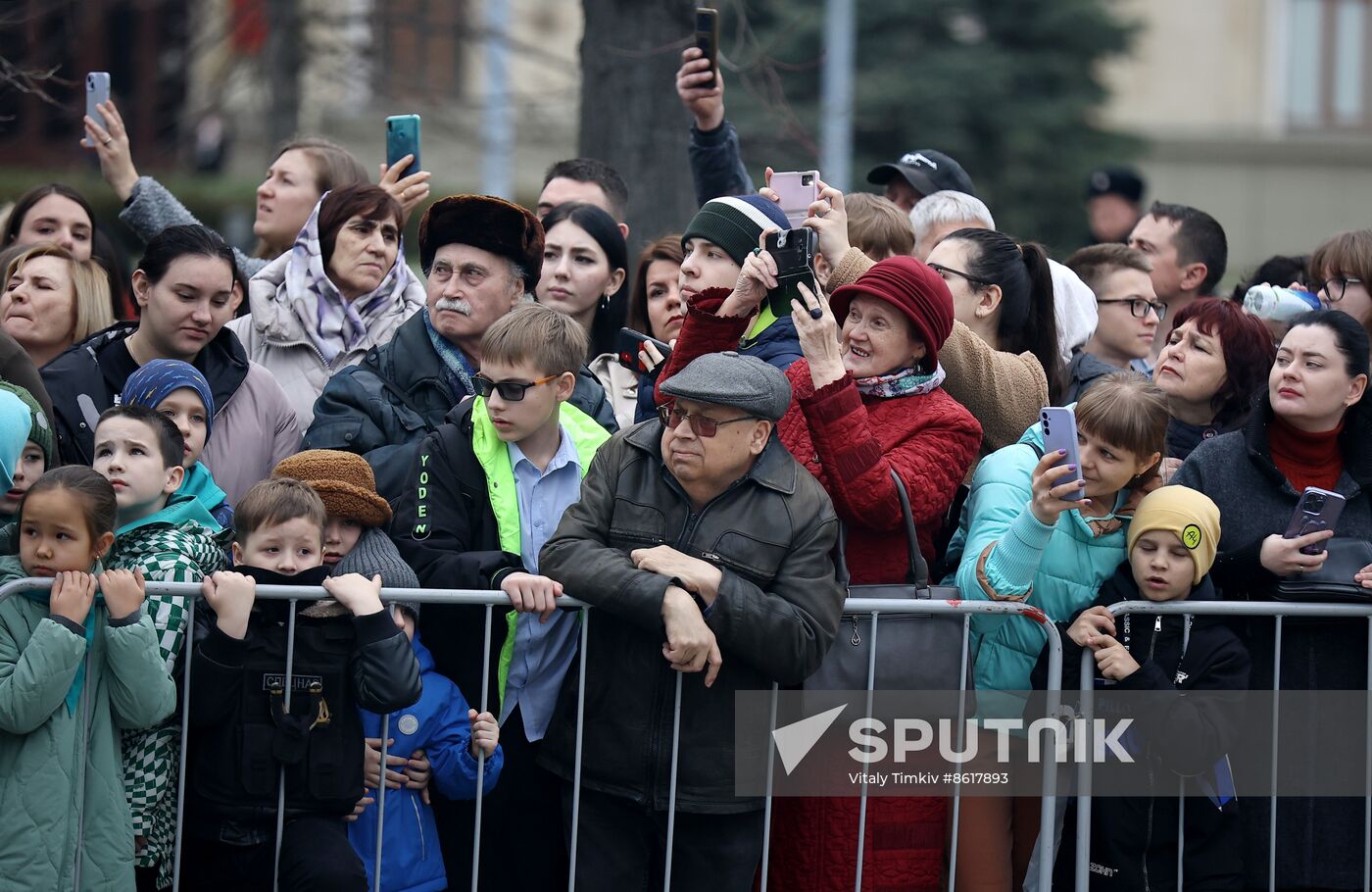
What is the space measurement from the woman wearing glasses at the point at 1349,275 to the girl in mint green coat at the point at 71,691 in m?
4.07

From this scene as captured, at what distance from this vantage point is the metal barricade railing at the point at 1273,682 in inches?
185

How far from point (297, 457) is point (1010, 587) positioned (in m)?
2.01

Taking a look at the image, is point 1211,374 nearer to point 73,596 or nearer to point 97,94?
point 73,596

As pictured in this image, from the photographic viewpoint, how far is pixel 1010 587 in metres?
4.63

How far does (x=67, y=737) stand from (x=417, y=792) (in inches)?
36.4

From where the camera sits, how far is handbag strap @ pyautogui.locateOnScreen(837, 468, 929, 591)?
182 inches

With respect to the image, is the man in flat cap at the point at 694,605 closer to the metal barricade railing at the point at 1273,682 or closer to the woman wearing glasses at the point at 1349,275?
the metal barricade railing at the point at 1273,682

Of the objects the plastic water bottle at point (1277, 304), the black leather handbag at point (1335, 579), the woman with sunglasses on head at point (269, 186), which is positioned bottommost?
the black leather handbag at point (1335, 579)

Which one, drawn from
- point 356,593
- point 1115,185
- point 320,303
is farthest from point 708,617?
point 1115,185

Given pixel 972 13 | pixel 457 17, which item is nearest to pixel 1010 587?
pixel 457 17

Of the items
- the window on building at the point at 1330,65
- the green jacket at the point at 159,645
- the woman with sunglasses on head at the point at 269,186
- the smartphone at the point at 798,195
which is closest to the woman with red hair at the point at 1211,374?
the smartphone at the point at 798,195

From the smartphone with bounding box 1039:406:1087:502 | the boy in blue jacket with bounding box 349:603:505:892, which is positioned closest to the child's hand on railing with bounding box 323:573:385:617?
the boy in blue jacket with bounding box 349:603:505:892

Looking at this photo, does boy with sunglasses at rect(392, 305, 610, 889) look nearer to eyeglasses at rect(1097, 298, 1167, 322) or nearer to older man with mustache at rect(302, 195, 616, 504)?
older man with mustache at rect(302, 195, 616, 504)

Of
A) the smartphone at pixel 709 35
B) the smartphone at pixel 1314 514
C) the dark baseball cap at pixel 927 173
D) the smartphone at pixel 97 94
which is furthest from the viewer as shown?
the dark baseball cap at pixel 927 173
